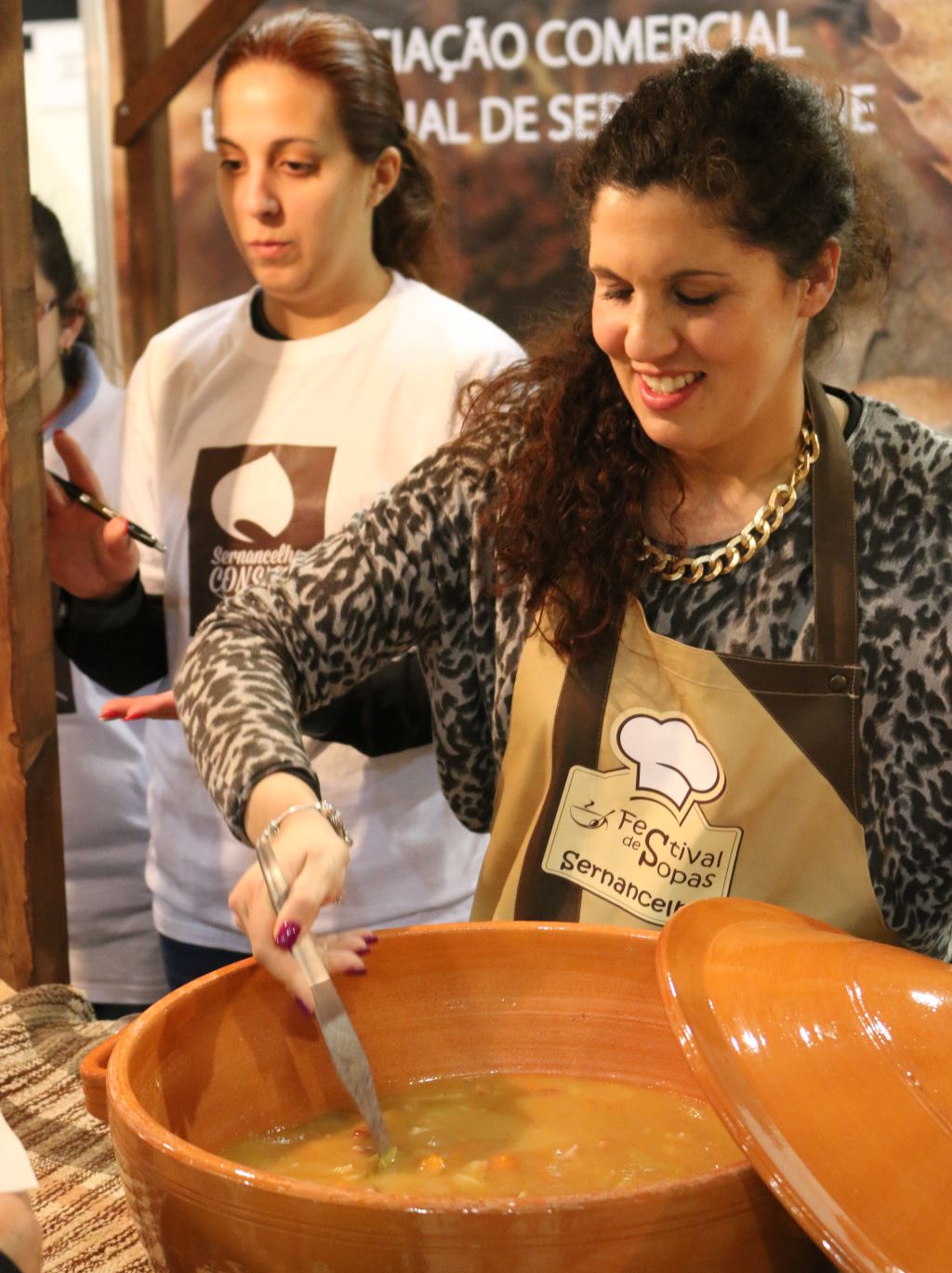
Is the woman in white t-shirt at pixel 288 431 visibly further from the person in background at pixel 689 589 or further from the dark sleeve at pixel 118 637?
the person in background at pixel 689 589

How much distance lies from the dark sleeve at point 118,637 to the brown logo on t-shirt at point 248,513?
0.09 m

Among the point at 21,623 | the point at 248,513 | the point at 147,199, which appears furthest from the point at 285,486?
the point at 147,199

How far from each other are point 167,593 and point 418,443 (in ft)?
1.54

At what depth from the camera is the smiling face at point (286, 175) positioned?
2.23 meters

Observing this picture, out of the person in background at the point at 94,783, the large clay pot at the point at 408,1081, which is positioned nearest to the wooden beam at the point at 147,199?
the person in background at the point at 94,783

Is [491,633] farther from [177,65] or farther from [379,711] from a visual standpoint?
[177,65]

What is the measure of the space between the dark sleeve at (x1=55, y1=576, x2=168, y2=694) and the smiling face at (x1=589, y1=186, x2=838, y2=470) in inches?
42.8

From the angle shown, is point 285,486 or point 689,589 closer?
point 689,589


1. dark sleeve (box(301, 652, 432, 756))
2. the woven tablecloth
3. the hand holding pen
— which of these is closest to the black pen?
the hand holding pen

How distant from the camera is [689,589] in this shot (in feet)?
4.86

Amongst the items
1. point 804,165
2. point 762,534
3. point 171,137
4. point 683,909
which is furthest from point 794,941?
point 171,137

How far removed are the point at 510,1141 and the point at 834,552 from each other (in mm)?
630

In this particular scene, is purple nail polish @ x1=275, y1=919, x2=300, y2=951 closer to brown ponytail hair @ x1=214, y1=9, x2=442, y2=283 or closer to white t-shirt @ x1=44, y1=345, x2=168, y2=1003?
brown ponytail hair @ x1=214, y1=9, x2=442, y2=283

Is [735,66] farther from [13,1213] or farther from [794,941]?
[13,1213]
